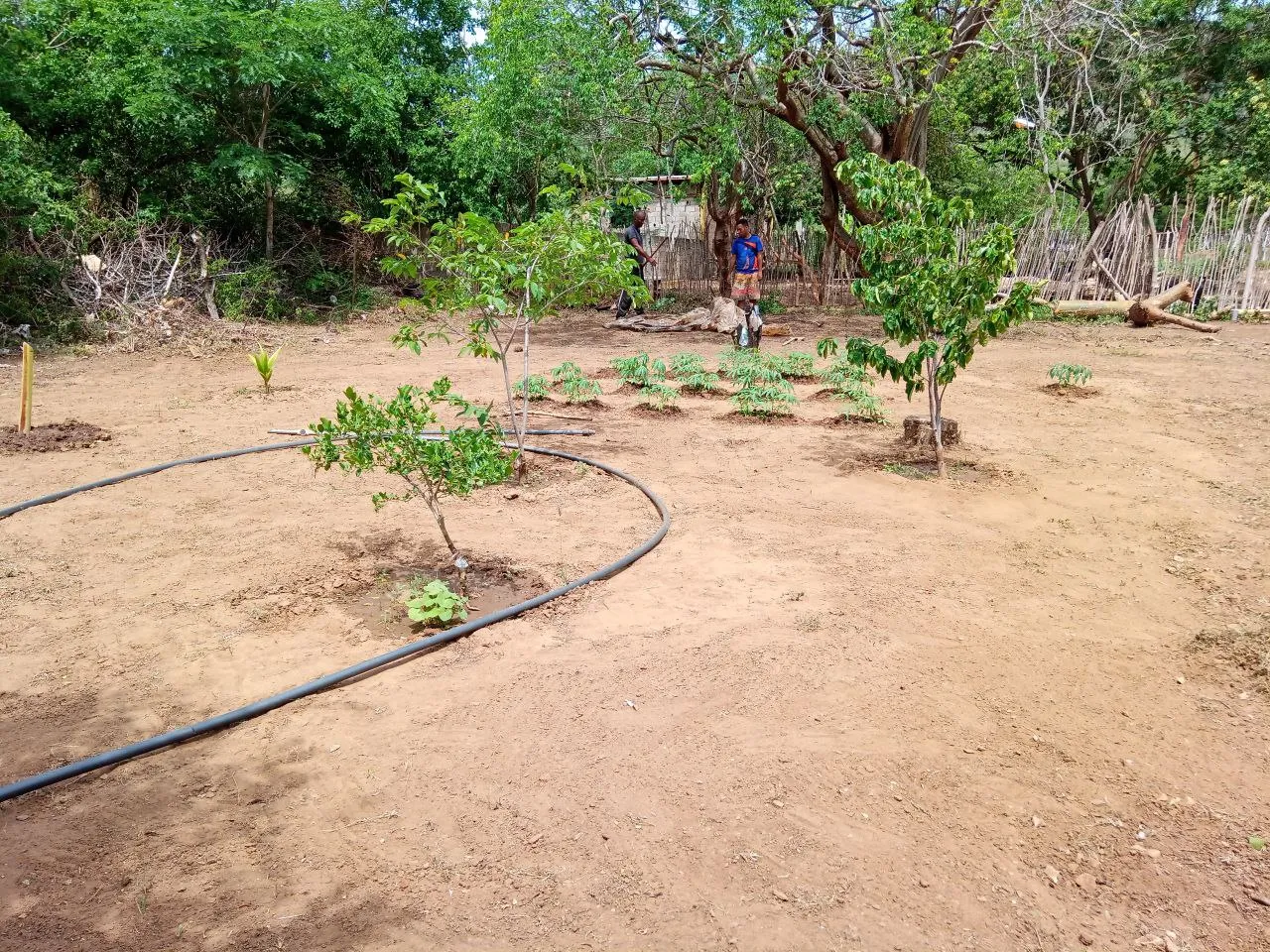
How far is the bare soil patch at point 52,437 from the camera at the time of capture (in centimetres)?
603

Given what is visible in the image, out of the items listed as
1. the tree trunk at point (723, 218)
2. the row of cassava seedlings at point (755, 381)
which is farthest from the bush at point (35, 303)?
the tree trunk at point (723, 218)

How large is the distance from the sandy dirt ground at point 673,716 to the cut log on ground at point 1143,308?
7069 millimetres

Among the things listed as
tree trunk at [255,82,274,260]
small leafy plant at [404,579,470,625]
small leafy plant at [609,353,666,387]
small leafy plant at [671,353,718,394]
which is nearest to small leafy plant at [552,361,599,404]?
small leafy plant at [609,353,666,387]

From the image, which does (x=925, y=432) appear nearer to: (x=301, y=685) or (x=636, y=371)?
(x=636, y=371)

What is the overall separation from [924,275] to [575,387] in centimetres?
314

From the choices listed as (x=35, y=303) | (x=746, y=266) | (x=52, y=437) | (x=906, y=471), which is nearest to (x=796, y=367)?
(x=746, y=266)

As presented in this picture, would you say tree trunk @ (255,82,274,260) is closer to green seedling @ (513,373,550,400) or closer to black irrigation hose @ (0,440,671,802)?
green seedling @ (513,373,550,400)

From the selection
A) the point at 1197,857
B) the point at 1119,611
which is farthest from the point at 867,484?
the point at 1197,857

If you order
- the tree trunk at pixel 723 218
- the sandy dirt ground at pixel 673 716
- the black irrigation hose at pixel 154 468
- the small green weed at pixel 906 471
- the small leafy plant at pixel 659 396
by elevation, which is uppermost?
the tree trunk at pixel 723 218

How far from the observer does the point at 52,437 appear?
6238 millimetres

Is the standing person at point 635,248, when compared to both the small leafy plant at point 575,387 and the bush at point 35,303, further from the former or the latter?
the bush at point 35,303

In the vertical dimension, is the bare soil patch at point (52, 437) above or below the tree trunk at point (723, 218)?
below

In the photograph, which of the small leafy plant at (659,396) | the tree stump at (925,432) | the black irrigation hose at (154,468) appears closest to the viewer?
the black irrigation hose at (154,468)

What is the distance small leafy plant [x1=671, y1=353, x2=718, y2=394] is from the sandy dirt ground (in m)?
2.42
